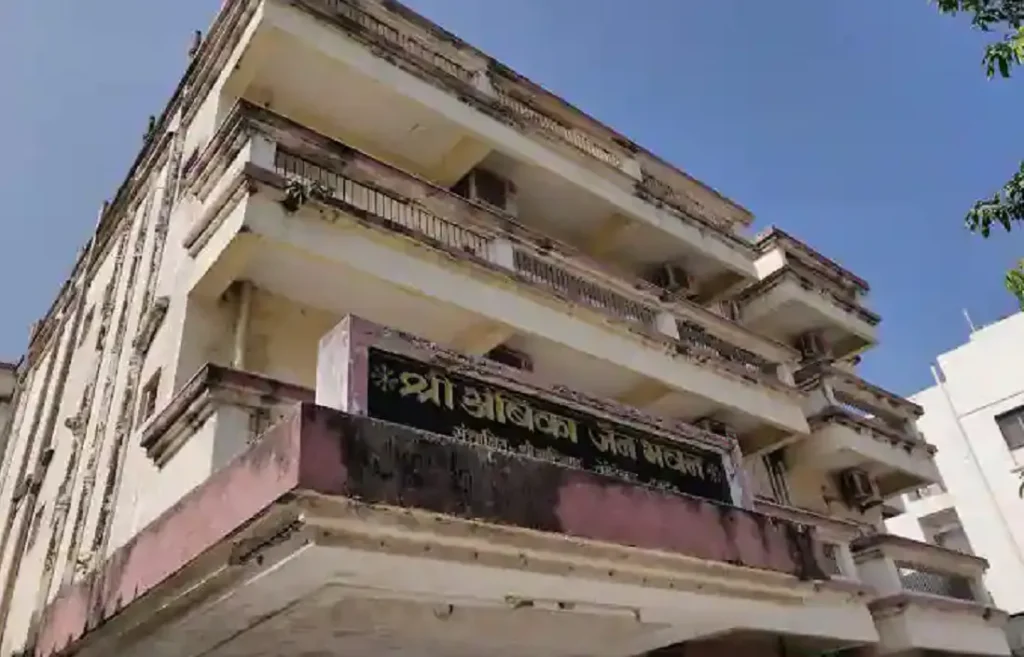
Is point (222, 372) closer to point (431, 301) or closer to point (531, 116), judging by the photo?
point (431, 301)

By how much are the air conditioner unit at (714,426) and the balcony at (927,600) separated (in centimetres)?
224

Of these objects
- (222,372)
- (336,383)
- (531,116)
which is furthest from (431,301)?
(531,116)

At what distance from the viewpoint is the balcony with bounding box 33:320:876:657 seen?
3865mm

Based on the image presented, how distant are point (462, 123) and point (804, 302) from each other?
25.5 feet

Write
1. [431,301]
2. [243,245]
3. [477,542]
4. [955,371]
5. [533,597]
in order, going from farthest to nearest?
[955,371] < [431,301] < [243,245] < [533,597] < [477,542]

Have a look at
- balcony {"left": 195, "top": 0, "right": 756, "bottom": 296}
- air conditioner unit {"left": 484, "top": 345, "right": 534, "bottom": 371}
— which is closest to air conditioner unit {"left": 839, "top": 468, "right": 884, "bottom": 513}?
balcony {"left": 195, "top": 0, "right": 756, "bottom": 296}

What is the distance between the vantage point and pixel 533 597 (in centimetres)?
470

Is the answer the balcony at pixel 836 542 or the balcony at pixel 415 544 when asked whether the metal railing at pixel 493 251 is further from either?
the balcony at pixel 415 544

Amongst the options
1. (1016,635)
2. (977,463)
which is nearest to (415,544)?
(1016,635)

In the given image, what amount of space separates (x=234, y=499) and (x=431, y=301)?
4451 millimetres

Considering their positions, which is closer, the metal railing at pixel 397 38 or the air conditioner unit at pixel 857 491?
the metal railing at pixel 397 38

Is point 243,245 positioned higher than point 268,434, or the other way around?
point 243,245

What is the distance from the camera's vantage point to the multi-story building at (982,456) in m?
23.8

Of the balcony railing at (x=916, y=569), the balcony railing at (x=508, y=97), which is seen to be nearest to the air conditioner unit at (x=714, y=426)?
the balcony railing at (x=916, y=569)
